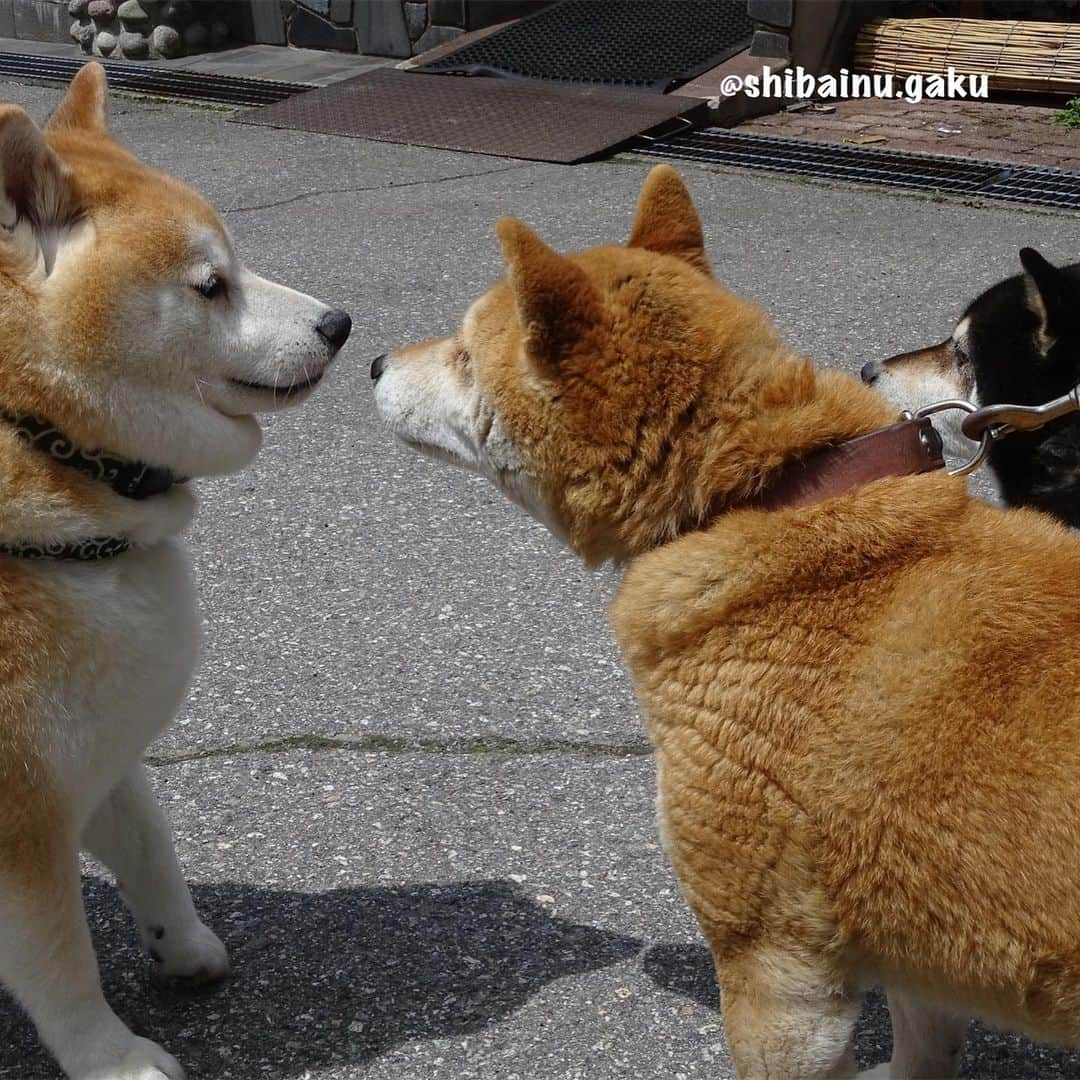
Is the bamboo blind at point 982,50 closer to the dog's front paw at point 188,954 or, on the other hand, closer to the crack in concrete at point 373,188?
the crack in concrete at point 373,188

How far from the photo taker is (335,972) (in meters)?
2.71

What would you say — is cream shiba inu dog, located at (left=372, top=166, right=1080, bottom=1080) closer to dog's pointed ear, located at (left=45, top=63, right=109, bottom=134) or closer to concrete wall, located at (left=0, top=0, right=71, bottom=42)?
dog's pointed ear, located at (left=45, top=63, right=109, bottom=134)

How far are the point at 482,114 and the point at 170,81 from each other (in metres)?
2.19

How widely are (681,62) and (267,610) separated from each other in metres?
5.51

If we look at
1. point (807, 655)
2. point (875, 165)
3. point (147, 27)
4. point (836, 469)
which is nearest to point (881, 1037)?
point (807, 655)

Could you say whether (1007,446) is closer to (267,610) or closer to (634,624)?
(634,624)

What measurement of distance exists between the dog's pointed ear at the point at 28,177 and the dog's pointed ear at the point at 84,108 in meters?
0.49

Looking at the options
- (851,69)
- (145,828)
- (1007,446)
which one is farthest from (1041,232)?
(145,828)

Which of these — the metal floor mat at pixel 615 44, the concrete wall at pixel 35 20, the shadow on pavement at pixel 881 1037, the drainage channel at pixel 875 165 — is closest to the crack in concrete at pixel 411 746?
the shadow on pavement at pixel 881 1037

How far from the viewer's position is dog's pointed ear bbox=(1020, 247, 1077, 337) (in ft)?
10.4

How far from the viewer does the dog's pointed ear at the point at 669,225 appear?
2520 mm

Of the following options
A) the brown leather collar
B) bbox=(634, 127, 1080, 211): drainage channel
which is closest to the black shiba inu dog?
the brown leather collar

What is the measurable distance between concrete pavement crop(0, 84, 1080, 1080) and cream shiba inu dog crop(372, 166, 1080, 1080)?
0.58m
